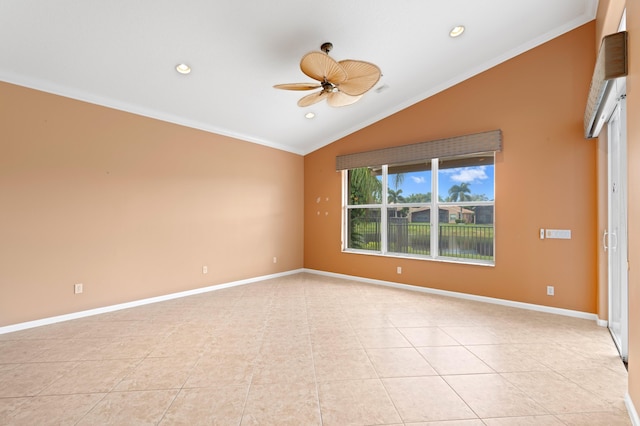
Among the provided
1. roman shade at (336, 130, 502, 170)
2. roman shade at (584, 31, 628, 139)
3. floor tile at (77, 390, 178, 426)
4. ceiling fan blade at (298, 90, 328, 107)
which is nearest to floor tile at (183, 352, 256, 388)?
floor tile at (77, 390, 178, 426)

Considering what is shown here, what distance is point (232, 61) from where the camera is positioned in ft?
11.1

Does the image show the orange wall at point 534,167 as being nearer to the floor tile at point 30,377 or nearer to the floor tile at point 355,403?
the floor tile at point 355,403

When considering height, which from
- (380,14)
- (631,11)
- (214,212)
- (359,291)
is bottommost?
(359,291)

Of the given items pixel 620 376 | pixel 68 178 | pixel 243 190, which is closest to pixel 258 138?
pixel 243 190

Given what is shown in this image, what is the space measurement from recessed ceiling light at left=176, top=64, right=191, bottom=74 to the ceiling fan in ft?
4.24

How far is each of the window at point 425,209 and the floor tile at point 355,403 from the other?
3085mm

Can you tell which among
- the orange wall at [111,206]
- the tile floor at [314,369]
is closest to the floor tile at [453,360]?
the tile floor at [314,369]

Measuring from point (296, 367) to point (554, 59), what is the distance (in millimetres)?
4758

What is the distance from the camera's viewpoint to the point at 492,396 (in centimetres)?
199

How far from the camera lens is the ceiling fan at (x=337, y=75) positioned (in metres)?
2.57

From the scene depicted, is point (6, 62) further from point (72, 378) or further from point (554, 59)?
point (554, 59)

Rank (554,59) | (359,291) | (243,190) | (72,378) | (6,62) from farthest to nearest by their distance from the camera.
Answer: (243,190) → (359,291) → (554,59) → (6,62) → (72,378)

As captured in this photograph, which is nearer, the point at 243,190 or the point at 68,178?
the point at 68,178

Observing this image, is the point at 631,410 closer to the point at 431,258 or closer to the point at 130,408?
the point at 431,258
